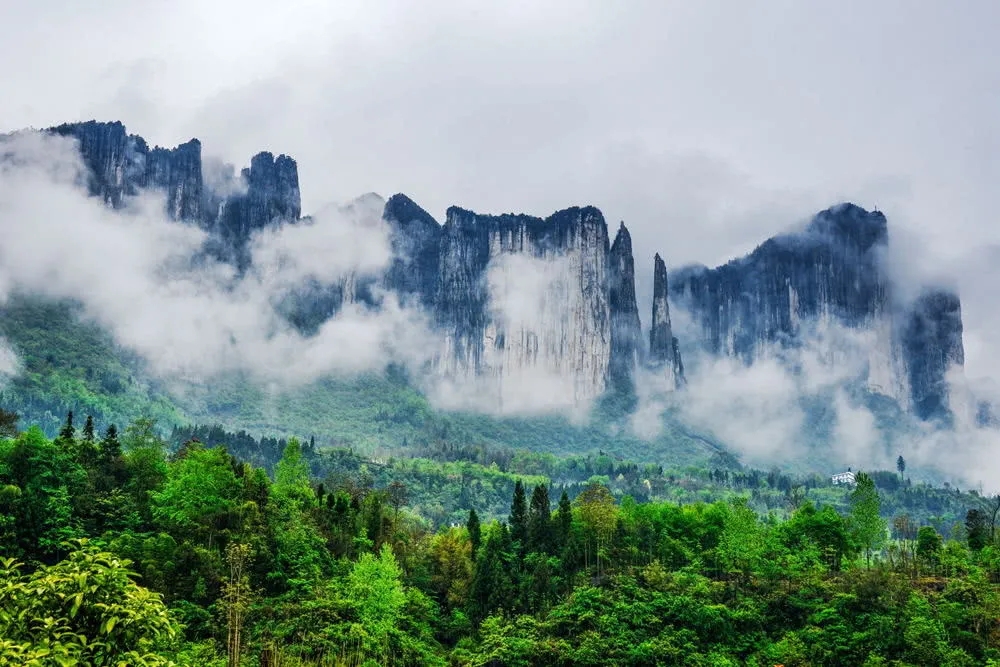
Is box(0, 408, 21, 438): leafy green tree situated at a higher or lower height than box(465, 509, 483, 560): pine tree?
higher

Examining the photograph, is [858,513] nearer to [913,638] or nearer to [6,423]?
[913,638]

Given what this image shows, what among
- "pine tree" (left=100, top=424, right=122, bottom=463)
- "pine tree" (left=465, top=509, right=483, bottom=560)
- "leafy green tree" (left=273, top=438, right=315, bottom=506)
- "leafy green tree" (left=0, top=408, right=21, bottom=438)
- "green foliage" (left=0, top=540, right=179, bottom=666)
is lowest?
"pine tree" (left=465, top=509, right=483, bottom=560)

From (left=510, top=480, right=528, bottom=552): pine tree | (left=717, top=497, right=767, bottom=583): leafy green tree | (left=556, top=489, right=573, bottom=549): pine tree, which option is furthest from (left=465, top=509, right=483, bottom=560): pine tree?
(left=717, top=497, right=767, bottom=583): leafy green tree

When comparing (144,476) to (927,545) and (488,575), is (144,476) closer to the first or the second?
(488,575)

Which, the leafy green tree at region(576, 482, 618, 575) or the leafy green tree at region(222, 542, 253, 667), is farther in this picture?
the leafy green tree at region(576, 482, 618, 575)

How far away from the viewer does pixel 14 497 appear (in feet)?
155

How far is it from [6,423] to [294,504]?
102ft

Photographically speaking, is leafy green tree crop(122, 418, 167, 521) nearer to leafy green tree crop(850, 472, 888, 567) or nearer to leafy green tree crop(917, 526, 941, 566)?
leafy green tree crop(850, 472, 888, 567)

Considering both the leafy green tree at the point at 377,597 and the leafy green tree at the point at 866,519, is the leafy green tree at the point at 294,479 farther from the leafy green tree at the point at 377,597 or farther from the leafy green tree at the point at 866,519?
the leafy green tree at the point at 866,519

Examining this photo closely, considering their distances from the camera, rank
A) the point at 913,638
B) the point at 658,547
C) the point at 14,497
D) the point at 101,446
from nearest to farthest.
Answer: the point at 14,497
the point at 913,638
the point at 101,446
the point at 658,547

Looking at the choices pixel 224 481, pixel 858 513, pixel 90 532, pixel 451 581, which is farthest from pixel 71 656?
pixel 858 513

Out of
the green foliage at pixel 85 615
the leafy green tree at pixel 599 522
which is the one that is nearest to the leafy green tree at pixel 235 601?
the green foliage at pixel 85 615

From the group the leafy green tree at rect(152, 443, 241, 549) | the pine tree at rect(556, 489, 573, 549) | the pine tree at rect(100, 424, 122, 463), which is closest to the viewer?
the leafy green tree at rect(152, 443, 241, 549)

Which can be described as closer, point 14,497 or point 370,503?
point 14,497
